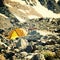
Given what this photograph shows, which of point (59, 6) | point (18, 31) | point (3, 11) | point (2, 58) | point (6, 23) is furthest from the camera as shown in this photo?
point (59, 6)

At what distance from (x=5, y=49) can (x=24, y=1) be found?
79067 millimetres

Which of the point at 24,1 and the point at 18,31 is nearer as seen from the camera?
the point at 18,31

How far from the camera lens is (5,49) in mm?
21484

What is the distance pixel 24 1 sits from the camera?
9962 cm

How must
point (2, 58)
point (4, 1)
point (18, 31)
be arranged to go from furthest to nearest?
point (4, 1)
point (18, 31)
point (2, 58)

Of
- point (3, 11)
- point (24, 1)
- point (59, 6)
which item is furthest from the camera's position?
point (59, 6)

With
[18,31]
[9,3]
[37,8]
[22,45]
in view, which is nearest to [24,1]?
[37,8]

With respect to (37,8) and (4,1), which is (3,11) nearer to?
(4,1)

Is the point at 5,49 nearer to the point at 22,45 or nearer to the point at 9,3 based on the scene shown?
the point at 22,45

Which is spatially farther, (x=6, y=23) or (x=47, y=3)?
(x=47, y=3)

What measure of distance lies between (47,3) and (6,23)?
53.9 m

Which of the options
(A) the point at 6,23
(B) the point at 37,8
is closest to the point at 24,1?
(B) the point at 37,8

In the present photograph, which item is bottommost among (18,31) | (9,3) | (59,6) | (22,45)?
(59,6)

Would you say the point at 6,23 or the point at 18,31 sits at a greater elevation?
the point at 18,31
